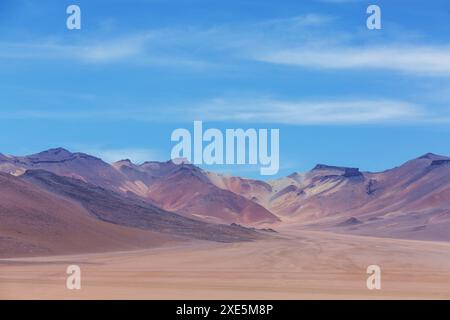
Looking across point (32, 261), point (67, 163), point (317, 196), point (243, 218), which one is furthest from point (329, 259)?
point (317, 196)

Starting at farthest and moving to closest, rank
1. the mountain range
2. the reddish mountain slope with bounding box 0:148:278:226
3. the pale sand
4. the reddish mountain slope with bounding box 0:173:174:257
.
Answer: the reddish mountain slope with bounding box 0:148:278:226 → the mountain range → the reddish mountain slope with bounding box 0:173:174:257 → the pale sand

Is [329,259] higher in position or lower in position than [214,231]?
lower

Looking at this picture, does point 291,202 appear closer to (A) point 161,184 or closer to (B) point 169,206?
(A) point 161,184

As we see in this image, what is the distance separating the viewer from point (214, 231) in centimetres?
8044

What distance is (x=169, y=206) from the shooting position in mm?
160125

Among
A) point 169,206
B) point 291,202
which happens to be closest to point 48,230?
point 169,206

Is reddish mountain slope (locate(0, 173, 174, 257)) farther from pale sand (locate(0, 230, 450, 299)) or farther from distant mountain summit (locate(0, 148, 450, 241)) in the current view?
distant mountain summit (locate(0, 148, 450, 241))

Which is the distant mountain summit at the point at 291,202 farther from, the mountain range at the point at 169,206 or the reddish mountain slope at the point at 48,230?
the reddish mountain slope at the point at 48,230

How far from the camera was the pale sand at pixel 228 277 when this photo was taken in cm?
2544

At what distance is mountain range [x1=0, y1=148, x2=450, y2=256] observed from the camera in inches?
2340

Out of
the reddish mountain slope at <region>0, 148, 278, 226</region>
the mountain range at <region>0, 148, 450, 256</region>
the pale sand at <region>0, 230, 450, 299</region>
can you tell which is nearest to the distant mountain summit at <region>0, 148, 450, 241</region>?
the reddish mountain slope at <region>0, 148, 278, 226</region>

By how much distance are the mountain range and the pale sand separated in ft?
37.3
